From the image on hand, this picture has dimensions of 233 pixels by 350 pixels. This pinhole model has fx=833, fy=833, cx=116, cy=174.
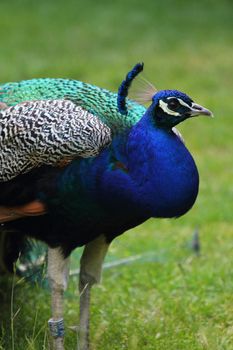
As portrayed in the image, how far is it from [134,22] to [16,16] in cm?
167

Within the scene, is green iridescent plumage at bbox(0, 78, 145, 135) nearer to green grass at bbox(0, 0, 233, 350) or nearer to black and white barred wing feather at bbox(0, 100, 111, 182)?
black and white barred wing feather at bbox(0, 100, 111, 182)

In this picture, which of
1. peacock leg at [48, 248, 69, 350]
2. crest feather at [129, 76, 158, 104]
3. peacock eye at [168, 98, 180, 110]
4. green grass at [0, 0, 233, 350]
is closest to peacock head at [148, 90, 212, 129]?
peacock eye at [168, 98, 180, 110]

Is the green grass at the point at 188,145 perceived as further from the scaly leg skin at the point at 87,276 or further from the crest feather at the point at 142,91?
the crest feather at the point at 142,91

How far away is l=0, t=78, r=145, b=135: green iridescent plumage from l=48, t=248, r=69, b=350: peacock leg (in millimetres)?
545

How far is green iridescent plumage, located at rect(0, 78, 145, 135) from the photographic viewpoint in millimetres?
3105

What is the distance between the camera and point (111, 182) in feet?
9.60

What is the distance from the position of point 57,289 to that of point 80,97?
742 mm

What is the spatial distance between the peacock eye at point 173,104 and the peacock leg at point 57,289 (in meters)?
0.71

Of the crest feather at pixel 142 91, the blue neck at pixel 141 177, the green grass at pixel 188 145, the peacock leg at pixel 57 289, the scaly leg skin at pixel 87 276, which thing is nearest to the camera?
the blue neck at pixel 141 177

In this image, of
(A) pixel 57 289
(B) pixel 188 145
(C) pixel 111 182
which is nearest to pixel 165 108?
(C) pixel 111 182

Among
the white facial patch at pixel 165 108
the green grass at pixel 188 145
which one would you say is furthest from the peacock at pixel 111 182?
the green grass at pixel 188 145

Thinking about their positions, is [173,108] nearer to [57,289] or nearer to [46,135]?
[46,135]

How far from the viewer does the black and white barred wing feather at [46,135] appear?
2.96m

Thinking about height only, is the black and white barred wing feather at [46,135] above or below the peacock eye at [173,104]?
below
